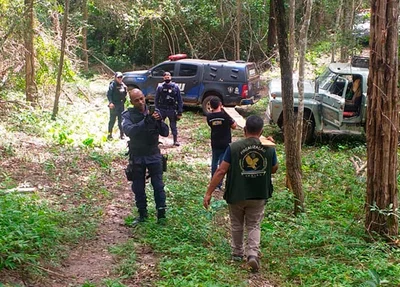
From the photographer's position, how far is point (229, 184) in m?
4.77

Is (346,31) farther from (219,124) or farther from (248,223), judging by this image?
(248,223)

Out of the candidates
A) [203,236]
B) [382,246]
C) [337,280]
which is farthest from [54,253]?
→ [382,246]

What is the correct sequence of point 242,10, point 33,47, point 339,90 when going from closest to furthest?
point 339,90 < point 33,47 < point 242,10

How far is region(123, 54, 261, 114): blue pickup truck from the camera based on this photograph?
14.8 metres

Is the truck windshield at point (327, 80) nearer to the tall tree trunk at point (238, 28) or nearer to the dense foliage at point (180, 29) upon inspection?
the dense foliage at point (180, 29)

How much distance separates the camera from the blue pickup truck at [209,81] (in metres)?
14.8

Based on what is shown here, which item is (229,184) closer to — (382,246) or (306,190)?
(382,246)

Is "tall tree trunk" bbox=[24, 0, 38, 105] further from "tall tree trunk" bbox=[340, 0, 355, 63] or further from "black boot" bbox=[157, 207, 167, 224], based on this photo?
"tall tree trunk" bbox=[340, 0, 355, 63]

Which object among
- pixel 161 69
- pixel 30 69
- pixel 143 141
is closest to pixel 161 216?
pixel 143 141

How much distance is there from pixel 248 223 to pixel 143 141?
5.57 feet

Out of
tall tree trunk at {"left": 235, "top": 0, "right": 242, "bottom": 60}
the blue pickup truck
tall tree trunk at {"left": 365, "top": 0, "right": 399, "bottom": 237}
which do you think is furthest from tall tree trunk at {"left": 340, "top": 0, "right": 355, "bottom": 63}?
tall tree trunk at {"left": 365, "top": 0, "right": 399, "bottom": 237}

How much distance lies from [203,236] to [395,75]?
2.81m

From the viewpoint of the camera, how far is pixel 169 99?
10820 millimetres

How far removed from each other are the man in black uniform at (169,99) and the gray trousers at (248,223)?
236 inches
